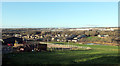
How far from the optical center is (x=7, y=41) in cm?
2200

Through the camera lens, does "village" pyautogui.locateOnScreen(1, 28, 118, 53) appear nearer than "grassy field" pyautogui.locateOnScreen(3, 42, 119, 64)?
No

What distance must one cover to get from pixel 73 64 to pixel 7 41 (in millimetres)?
14708

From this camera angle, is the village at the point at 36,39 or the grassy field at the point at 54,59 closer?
the grassy field at the point at 54,59

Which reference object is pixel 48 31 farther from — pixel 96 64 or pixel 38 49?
pixel 96 64

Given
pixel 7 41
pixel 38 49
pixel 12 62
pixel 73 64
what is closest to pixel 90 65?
pixel 73 64

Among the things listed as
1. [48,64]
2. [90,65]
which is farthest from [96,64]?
[48,64]

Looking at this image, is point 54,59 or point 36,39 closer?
point 54,59

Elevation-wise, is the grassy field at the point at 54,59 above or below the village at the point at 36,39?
below

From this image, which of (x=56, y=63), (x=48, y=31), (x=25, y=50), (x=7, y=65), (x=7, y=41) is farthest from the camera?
(x=48, y=31)

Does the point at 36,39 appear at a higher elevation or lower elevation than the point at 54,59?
higher

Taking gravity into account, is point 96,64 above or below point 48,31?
below

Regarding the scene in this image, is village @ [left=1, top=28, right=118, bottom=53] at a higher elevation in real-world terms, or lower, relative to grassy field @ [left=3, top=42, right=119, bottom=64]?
higher

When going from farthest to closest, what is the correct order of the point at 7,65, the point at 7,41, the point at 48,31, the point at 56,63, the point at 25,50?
the point at 48,31
the point at 7,41
the point at 25,50
the point at 56,63
the point at 7,65

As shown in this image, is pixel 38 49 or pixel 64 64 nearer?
pixel 64 64
